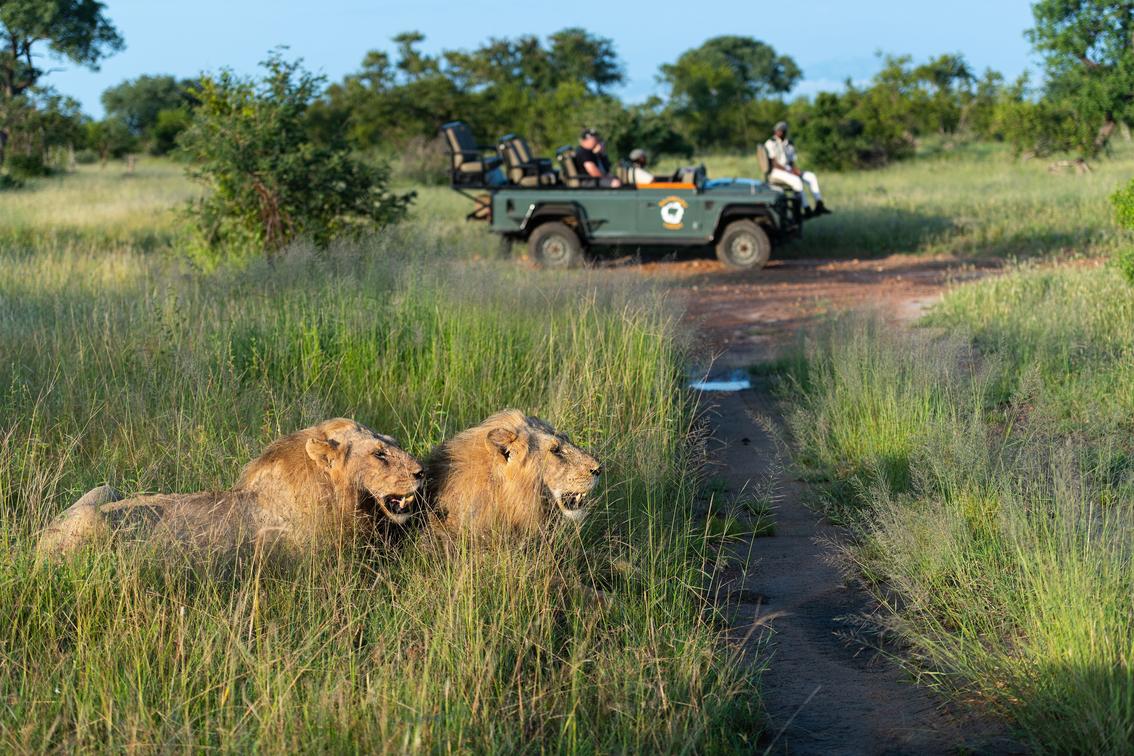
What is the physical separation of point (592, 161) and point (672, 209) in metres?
1.62

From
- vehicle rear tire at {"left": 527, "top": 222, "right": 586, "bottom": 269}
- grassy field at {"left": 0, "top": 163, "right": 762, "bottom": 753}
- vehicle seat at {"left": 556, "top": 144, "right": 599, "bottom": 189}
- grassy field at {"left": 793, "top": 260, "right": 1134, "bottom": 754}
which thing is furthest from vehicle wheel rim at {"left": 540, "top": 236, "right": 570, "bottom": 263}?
grassy field at {"left": 793, "top": 260, "right": 1134, "bottom": 754}

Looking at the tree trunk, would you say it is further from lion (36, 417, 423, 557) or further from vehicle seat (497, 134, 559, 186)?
lion (36, 417, 423, 557)

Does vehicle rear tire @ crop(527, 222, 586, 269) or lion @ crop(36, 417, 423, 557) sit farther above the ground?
vehicle rear tire @ crop(527, 222, 586, 269)

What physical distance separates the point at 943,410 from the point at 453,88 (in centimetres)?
3706

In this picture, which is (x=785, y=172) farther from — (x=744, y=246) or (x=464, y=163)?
(x=464, y=163)

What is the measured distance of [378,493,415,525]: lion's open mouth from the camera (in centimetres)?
466

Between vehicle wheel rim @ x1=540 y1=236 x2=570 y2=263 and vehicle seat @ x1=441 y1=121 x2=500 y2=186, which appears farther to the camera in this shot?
vehicle wheel rim @ x1=540 y1=236 x2=570 y2=263

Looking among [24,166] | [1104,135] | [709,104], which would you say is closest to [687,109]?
[709,104]

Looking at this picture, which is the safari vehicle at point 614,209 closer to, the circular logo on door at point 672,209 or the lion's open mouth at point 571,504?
the circular logo on door at point 672,209

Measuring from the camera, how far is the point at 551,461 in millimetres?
4676

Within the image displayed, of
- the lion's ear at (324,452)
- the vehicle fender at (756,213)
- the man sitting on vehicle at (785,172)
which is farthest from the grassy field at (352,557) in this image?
the man sitting on vehicle at (785,172)

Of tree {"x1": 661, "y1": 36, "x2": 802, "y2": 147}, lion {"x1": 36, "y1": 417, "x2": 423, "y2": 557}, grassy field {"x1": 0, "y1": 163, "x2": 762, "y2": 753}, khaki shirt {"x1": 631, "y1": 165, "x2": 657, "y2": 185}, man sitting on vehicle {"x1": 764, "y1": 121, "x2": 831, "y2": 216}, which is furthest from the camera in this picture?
tree {"x1": 661, "y1": 36, "x2": 802, "y2": 147}

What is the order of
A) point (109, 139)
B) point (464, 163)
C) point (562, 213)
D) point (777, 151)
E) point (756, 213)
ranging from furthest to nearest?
point (109, 139) < point (777, 151) < point (464, 163) < point (562, 213) < point (756, 213)

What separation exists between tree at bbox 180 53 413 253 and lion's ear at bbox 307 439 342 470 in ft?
30.2
